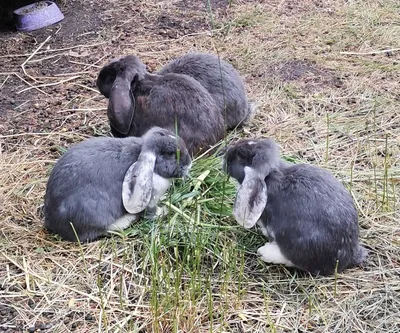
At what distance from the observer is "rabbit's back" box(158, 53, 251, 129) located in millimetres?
4508

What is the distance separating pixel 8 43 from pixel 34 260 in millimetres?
3216

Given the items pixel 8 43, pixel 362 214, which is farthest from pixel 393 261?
pixel 8 43

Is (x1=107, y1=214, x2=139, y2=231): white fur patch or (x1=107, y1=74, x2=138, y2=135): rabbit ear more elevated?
(x1=107, y1=74, x2=138, y2=135): rabbit ear

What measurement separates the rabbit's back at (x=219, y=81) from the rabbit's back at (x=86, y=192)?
3.65ft

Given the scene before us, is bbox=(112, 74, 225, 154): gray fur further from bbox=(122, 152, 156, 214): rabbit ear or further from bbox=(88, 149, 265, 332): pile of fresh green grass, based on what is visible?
bbox=(122, 152, 156, 214): rabbit ear

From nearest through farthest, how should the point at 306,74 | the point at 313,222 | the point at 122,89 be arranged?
the point at 313,222, the point at 122,89, the point at 306,74

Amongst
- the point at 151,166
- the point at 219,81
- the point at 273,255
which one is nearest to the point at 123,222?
the point at 151,166

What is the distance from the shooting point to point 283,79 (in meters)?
5.27

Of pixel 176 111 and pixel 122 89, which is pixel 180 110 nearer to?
pixel 176 111

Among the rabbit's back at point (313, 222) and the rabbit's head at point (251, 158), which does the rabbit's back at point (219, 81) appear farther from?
the rabbit's back at point (313, 222)

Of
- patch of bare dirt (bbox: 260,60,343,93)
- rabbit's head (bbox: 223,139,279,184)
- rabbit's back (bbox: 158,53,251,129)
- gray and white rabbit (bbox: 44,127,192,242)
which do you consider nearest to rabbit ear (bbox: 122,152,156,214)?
gray and white rabbit (bbox: 44,127,192,242)

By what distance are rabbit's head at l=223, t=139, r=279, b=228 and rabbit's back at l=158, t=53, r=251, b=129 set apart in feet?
3.19

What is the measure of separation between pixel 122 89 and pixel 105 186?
909 mm

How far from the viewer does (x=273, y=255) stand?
3.30 meters
